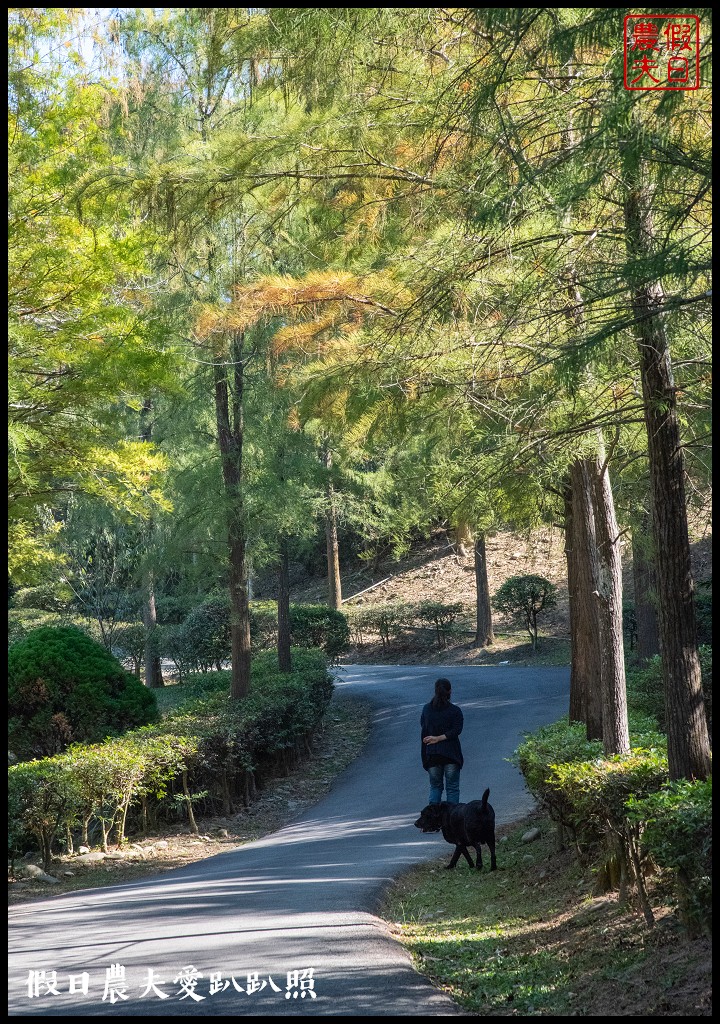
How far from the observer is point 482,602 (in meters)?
22.7

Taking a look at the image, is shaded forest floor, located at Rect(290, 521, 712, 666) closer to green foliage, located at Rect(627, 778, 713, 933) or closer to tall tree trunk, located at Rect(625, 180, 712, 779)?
tall tree trunk, located at Rect(625, 180, 712, 779)

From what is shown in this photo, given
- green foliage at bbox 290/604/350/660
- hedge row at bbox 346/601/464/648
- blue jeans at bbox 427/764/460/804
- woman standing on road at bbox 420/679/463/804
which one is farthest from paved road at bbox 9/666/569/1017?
Result: hedge row at bbox 346/601/464/648

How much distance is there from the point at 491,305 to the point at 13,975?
4913 millimetres

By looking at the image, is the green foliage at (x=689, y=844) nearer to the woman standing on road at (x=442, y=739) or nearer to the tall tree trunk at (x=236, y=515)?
the woman standing on road at (x=442, y=739)

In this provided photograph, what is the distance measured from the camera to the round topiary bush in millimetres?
10836

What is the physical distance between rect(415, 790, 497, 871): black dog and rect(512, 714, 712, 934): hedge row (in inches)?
18.3

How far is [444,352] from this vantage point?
614 cm

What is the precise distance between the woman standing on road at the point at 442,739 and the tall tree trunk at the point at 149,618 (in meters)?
11.4

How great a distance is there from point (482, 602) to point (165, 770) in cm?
1403

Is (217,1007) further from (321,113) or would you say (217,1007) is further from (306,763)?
(306,763)

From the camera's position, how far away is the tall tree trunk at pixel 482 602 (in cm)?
2241

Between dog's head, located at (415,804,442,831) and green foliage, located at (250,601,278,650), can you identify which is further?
green foliage, located at (250,601,278,650)

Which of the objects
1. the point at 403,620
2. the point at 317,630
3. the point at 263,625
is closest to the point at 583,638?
the point at 317,630

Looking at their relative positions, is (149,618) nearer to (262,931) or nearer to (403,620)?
(403,620)
